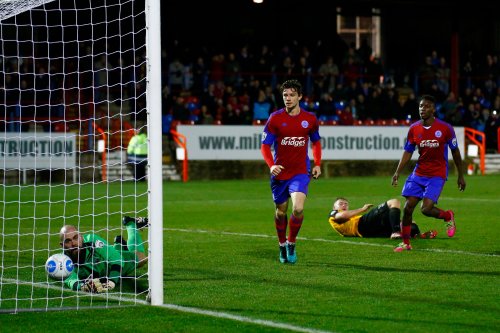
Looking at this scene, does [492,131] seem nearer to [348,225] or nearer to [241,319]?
[348,225]

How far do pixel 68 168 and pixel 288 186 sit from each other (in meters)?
9.84

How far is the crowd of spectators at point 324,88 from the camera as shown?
30922 mm

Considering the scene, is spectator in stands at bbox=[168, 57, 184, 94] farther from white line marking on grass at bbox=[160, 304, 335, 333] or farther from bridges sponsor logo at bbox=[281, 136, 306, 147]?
white line marking on grass at bbox=[160, 304, 335, 333]

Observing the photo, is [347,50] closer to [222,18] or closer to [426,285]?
[222,18]

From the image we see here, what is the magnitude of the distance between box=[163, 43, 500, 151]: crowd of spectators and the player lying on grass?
16.3 m

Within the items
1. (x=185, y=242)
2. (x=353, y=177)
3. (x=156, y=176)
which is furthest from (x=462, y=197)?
(x=156, y=176)

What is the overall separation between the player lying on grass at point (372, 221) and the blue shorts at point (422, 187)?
1.25m

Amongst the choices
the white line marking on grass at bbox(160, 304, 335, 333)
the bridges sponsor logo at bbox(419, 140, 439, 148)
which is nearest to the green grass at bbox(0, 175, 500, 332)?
the white line marking on grass at bbox(160, 304, 335, 333)

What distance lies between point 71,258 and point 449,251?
195 inches

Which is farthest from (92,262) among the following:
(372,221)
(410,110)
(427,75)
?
(427,75)

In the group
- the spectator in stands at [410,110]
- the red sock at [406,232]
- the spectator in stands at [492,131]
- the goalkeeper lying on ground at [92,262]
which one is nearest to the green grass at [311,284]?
the red sock at [406,232]

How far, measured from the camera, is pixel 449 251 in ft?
39.1

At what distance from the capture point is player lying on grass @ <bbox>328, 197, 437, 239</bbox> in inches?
528

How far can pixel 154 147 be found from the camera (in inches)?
309
